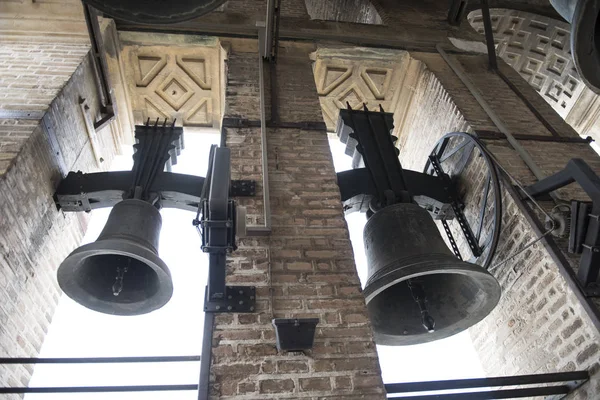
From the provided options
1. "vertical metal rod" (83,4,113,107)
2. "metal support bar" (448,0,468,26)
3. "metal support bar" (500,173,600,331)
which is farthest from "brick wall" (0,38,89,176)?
"metal support bar" (448,0,468,26)

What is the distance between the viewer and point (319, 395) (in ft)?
7.94

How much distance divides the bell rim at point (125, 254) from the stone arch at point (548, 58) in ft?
23.0

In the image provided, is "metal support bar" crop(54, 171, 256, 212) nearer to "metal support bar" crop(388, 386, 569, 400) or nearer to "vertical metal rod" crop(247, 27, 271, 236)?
"vertical metal rod" crop(247, 27, 271, 236)

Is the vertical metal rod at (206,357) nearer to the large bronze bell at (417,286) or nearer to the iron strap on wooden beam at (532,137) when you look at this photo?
the large bronze bell at (417,286)

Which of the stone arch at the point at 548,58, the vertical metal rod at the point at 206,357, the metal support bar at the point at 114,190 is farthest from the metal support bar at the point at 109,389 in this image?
the stone arch at the point at 548,58

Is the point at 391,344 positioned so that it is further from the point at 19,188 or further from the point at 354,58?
the point at 354,58

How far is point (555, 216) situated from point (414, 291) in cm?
110

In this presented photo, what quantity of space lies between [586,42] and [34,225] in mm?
3856

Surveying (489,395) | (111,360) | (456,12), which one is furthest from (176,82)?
(489,395)

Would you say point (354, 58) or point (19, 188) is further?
point (354, 58)

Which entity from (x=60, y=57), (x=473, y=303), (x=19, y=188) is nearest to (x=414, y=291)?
(x=473, y=303)

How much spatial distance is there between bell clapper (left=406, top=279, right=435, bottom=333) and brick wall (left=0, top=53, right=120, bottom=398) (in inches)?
109

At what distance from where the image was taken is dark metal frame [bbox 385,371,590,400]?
2656 mm

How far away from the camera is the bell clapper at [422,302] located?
3037mm
